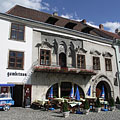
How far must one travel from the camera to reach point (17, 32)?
16.0 metres

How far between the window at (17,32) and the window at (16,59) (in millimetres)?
1691

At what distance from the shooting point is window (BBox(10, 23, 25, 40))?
15.9 metres

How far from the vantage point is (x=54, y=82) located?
17.1 m

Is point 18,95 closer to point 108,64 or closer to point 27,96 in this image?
point 27,96

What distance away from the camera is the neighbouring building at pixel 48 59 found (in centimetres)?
1531

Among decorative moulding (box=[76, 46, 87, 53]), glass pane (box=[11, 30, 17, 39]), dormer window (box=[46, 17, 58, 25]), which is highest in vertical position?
dormer window (box=[46, 17, 58, 25])

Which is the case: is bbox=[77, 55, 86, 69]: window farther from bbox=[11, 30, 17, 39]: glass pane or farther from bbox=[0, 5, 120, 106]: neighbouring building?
bbox=[11, 30, 17, 39]: glass pane

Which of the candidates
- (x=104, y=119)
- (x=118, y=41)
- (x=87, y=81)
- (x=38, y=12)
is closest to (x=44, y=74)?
(x=87, y=81)

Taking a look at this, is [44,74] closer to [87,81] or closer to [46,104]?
[46,104]

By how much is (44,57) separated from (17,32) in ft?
13.1

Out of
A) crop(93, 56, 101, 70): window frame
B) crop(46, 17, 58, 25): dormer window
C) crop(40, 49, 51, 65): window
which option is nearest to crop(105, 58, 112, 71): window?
crop(93, 56, 101, 70): window frame

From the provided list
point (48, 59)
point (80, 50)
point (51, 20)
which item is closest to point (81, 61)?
point (80, 50)

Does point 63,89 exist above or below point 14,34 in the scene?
below

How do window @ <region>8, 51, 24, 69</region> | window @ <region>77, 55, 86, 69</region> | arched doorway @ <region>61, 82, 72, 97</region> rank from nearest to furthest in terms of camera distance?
window @ <region>8, 51, 24, 69</region> < arched doorway @ <region>61, 82, 72, 97</region> < window @ <region>77, 55, 86, 69</region>
